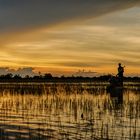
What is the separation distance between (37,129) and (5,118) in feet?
15.9

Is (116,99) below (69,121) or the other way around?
the other way around

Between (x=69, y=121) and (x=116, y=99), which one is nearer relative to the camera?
(x=69, y=121)

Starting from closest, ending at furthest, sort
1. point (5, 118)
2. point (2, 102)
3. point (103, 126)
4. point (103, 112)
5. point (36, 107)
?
1. point (103, 126)
2. point (5, 118)
3. point (103, 112)
4. point (36, 107)
5. point (2, 102)

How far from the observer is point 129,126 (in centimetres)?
2366

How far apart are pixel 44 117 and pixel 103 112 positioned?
3.78 m

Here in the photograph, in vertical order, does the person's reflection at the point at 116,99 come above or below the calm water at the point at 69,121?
above

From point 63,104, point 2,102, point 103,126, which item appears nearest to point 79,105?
point 63,104

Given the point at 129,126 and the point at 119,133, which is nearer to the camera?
the point at 119,133

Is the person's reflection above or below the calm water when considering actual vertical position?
above

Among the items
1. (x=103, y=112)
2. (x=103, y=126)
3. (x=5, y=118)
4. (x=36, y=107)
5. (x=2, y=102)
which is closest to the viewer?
(x=103, y=126)

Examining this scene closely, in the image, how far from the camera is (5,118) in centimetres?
2711

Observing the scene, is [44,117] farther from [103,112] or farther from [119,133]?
[119,133]

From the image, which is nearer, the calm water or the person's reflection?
the calm water

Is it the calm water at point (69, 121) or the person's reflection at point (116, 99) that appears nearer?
the calm water at point (69, 121)
